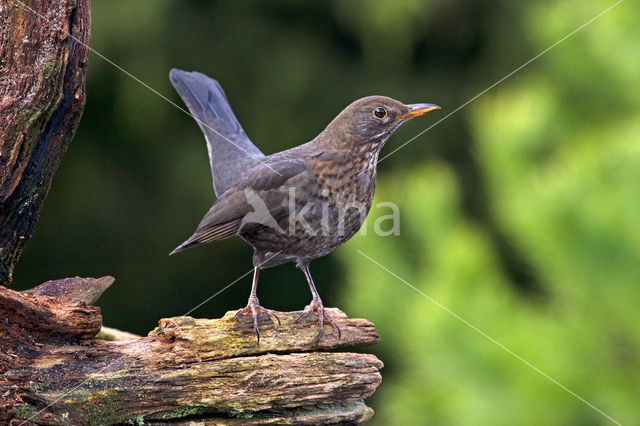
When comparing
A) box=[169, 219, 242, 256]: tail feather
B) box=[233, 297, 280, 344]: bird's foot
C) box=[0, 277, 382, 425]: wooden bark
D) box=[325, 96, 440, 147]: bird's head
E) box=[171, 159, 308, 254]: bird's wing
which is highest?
box=[325, 96, 440, 147]: bird's head

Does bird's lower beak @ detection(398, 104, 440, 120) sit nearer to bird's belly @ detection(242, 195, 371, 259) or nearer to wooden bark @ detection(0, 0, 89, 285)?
bird's belly @ detection(242, 195, 371, 259)

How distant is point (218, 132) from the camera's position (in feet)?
17.1

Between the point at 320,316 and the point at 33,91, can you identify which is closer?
the point at 33,91

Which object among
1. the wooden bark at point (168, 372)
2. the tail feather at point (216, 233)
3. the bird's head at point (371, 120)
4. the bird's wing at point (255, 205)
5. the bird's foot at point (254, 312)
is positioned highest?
the bird's head at point (371, 120)

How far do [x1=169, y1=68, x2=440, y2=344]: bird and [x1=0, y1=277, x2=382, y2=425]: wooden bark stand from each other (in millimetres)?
166

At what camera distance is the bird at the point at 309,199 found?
166 inches

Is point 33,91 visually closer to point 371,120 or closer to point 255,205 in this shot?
point 255,205

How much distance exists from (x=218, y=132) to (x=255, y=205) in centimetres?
99

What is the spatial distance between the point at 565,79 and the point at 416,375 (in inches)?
57.8

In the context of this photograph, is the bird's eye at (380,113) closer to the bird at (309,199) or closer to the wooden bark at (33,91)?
the bird at (309,199)

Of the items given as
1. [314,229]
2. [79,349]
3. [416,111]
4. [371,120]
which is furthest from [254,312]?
[416,111]

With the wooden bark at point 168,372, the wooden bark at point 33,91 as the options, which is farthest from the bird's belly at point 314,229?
the wooden bark at point 33,91

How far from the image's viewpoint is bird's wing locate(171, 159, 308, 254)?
430 centimetres

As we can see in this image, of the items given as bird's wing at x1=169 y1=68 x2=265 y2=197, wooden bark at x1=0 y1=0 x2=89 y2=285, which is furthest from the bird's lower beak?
wooden bark at x1=0 y1=0 x2=89 y2=285
